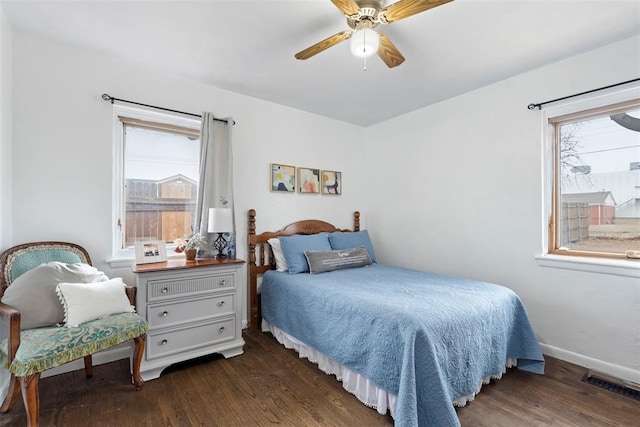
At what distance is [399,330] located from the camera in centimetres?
173

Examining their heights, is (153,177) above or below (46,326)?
above

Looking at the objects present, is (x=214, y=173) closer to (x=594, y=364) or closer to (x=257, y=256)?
(x=257, y=256)

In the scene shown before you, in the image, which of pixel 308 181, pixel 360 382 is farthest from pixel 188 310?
pixel 308 181

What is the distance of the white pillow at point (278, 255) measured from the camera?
3.17 meters

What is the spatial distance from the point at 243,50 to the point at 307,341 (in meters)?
2.42

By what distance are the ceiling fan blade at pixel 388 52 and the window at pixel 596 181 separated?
1641mm

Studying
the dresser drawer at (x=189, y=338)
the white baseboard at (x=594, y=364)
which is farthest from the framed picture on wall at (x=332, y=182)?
the white baseboard at (x=594, y=364)

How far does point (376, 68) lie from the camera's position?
2.64m

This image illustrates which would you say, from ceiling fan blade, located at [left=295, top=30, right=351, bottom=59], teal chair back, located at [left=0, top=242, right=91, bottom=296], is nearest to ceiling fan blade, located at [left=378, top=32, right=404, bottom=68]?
ceiling fan blade, located at [left=295, top=30, right=351, bottom=59]

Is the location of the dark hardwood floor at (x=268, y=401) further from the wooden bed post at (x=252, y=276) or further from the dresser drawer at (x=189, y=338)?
the wooden bed post at (x=252, y=276)

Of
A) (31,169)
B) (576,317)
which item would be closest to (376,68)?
(576,317)

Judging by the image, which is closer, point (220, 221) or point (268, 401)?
point (268, 401)

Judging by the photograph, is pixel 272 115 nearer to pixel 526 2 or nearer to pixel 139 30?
pixel 139 30

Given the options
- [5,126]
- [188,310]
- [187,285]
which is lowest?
[188,310]
